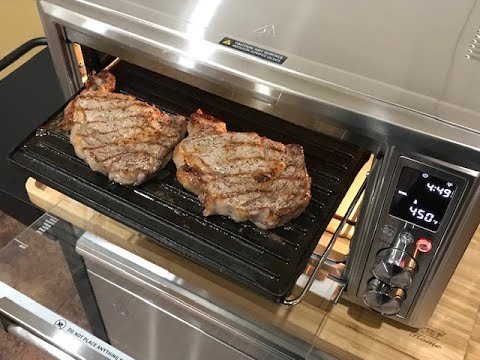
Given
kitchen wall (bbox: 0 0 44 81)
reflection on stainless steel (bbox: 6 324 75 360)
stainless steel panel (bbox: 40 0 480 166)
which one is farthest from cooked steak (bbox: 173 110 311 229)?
kitchen wall (bbox: 0 0 44 81)

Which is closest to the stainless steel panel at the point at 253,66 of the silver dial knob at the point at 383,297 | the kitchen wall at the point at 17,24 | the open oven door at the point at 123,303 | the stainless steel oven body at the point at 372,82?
the stainless steel oven body at the point at 372,82

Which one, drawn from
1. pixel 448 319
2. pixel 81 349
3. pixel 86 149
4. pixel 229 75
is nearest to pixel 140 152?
pixel 86 149

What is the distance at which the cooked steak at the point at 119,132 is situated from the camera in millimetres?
862

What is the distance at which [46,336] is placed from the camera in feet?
2.92

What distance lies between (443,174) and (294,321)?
0.38 metres

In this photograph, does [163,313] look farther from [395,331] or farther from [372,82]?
[372,82]

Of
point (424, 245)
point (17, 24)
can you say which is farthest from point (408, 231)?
point (17, 24)

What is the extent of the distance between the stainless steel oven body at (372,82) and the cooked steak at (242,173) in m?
0.11

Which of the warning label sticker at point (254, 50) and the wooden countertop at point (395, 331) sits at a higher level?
the warning label sticker at point (254, 50)

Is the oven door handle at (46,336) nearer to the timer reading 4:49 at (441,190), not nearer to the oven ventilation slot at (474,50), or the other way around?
the timer reading 4:49 at (441,190)

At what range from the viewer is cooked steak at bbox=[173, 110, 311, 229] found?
0.81m

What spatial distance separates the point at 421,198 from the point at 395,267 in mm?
116

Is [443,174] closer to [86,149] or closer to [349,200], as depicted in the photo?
[349,200]

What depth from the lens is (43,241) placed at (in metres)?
0.96
